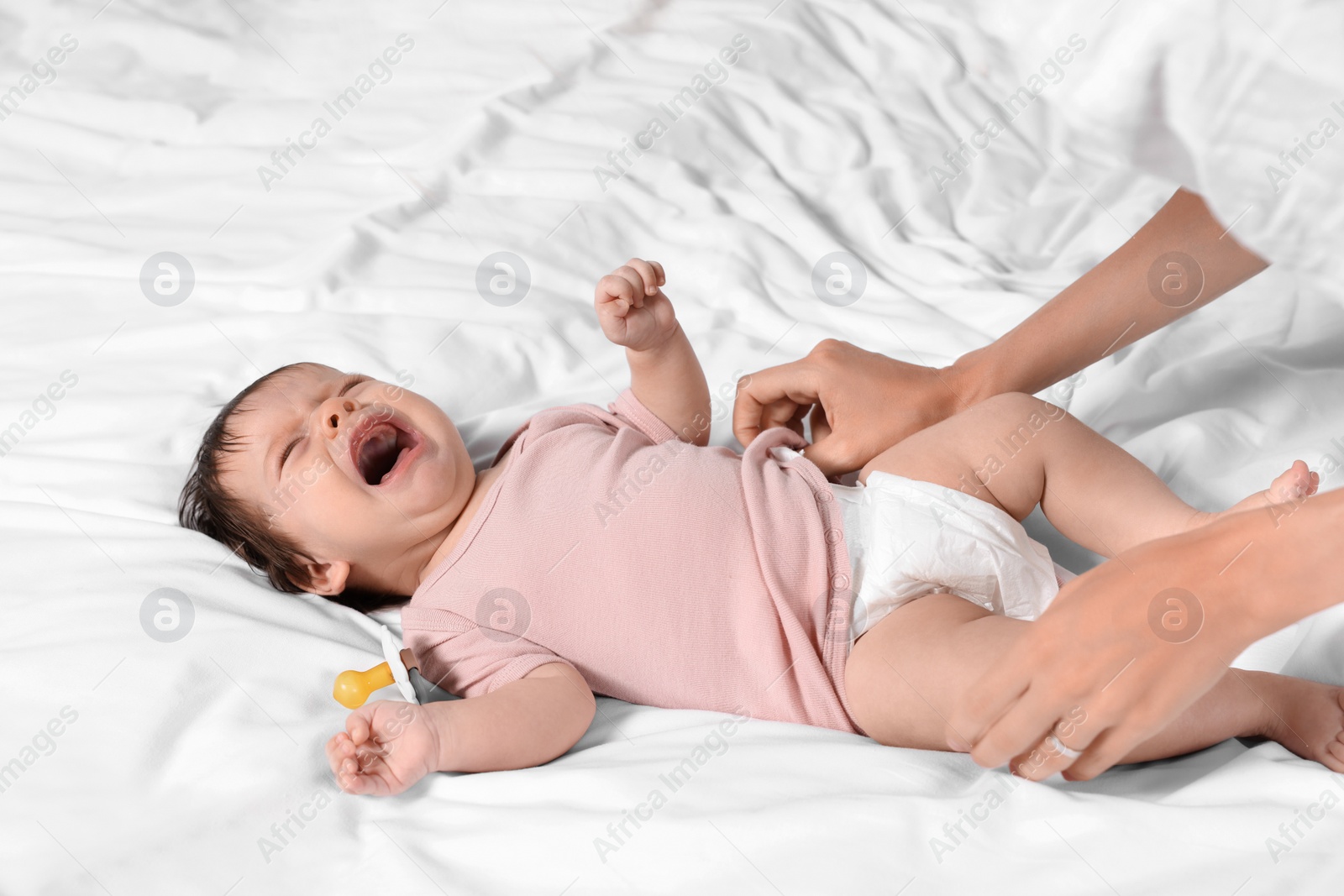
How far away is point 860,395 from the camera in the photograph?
116cm

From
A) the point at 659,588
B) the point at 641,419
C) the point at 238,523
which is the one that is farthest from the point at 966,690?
the point at 238,523

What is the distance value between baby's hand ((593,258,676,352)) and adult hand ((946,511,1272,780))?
2.00 feet

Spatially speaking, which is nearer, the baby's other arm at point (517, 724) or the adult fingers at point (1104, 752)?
the adult fingers at point (1104, 752)

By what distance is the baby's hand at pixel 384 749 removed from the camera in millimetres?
849

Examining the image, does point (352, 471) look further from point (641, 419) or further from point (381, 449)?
point (641, 419)

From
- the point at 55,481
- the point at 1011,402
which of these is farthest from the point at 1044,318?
the point at 55,481

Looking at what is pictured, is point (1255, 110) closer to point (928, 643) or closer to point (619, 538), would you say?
point (928, 643)

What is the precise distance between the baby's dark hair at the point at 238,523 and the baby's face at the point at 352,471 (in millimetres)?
11

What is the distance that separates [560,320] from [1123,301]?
71cm

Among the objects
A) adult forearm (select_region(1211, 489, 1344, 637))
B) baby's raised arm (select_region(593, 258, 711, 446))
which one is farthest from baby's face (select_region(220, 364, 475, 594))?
adult forearm (select_region(1211, 489, 1344, 637))

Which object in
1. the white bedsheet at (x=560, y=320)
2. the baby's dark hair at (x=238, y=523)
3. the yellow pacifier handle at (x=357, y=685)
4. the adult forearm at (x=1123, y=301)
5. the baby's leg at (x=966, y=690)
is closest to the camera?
the white bedsheet at (x=560, y=320)

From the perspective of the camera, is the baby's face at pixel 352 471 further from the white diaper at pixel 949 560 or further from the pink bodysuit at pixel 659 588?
the white diaper at pixel 949 560

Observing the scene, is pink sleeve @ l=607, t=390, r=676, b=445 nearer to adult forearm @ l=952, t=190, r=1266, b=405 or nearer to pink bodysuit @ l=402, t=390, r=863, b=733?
pink bodysuit @ l=402, t=390, r=863, b=733

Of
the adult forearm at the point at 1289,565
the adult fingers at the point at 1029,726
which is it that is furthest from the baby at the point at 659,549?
the adult forearm at the point at 1289,565
